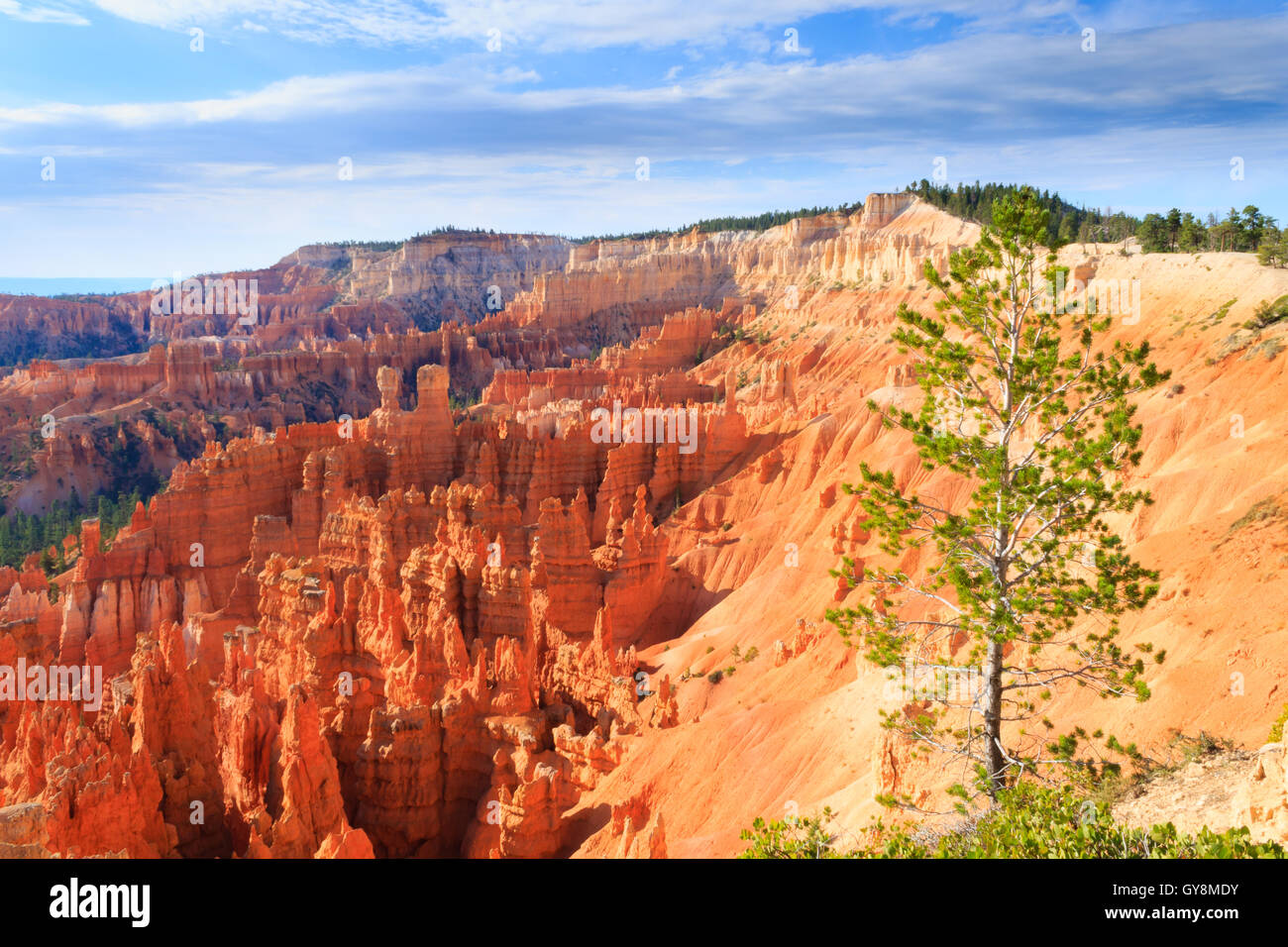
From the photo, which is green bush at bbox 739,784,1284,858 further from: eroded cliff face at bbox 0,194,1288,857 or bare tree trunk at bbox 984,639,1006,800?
eroded cliff face at bbox 0,194,1288,857

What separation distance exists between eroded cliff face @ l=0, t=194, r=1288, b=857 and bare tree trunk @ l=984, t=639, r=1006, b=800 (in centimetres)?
315

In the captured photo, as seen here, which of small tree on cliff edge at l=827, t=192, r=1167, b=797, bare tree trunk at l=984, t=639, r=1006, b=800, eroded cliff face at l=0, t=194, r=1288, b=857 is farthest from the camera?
eroded cliff face at l=0, t=194, r=1288, b=857

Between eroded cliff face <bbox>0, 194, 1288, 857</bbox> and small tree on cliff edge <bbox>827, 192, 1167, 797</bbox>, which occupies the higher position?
small tree on cliff edge <bbox>827, 192, 1167, 797</bbox>

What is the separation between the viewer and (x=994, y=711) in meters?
12.5

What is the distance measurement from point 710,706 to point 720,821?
6125mm

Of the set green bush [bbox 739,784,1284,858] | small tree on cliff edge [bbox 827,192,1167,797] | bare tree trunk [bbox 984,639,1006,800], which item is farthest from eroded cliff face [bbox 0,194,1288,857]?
Answer: green bush [bbox 739,784,1284,858]

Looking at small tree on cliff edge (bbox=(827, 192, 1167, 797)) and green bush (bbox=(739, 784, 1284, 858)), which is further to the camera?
small tree on cliff edge (bbox=(827, 192, 1167, 797))

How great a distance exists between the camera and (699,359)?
102m

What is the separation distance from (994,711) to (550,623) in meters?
23.0

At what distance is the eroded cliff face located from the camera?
63.4 feet

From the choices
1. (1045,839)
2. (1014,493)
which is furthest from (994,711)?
(1045,839)

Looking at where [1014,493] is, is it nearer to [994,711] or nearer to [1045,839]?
[994,711]

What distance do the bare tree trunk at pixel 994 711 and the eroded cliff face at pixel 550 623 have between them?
3153mm

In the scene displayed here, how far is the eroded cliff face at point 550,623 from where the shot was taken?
63.4 ft
